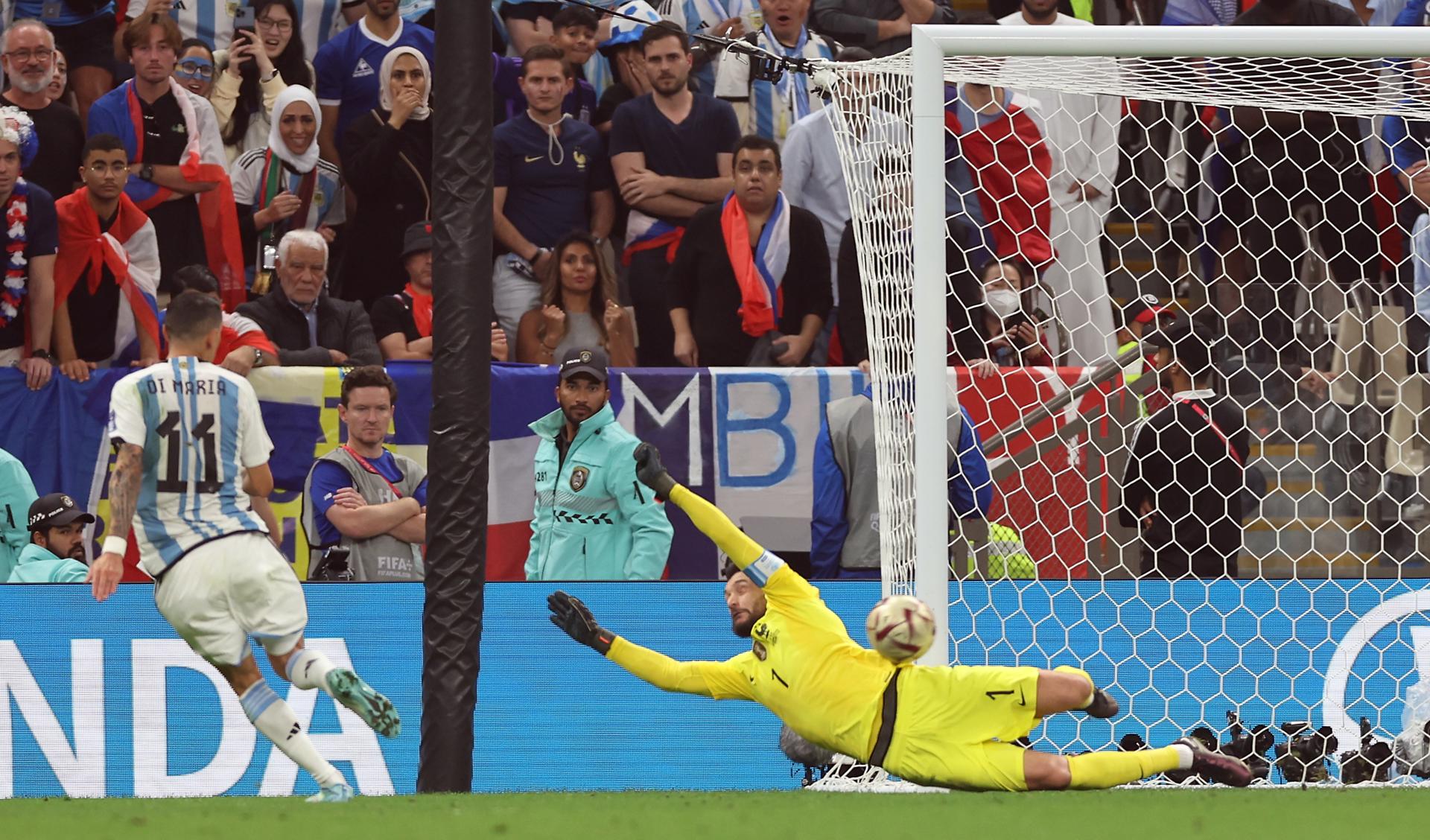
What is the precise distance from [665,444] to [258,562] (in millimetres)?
3012

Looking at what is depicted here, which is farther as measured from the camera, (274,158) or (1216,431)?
(274,158)

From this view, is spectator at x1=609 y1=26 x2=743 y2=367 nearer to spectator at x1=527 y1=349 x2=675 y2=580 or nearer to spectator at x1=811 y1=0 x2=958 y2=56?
spectator at x1=811 y1=0 x2=958 y2=56

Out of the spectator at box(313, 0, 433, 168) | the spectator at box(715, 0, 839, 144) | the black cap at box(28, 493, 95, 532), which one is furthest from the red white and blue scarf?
the black cap at box(28, 493, 95, 532)

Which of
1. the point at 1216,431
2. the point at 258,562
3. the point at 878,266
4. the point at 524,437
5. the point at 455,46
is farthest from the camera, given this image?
the point at 524,437

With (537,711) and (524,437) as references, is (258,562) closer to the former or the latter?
(537,711)

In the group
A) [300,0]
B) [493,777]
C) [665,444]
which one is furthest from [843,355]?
[300,0]

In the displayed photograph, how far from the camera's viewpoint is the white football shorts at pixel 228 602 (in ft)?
19.1

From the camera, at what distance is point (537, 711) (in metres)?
7.02

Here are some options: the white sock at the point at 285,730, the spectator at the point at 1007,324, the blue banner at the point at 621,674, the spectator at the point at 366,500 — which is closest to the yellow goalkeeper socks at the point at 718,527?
the blue banner at the point at 621,674

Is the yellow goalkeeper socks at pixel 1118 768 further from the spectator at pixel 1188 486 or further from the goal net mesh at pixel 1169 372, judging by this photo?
the spectator at pixel 1188 486

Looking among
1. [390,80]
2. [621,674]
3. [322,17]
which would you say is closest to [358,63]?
[390,80]

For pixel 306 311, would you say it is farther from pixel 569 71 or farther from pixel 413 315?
pixel 569 71

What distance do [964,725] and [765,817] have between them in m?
1.05

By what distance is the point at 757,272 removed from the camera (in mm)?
8945
